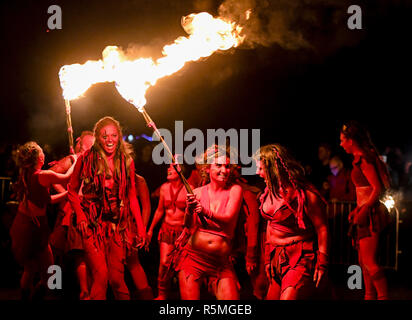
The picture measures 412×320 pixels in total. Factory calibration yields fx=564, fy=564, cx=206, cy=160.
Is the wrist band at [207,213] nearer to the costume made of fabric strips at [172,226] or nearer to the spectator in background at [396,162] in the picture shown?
the costume made of fabric strips at [172,226]

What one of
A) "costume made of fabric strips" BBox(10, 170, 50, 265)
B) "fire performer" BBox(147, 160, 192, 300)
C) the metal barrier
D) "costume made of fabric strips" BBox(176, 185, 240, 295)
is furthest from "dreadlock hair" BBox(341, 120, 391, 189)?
"costume made of fabric strips" BBox(10, 170, 50, 265)

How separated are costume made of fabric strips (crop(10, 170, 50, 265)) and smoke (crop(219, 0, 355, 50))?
3150 mm

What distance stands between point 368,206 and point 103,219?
2963mm

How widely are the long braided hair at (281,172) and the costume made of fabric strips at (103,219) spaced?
158cm

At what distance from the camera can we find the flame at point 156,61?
255 inches

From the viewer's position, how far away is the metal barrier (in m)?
9.02

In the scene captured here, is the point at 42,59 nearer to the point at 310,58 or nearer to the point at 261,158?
the point at 310,58

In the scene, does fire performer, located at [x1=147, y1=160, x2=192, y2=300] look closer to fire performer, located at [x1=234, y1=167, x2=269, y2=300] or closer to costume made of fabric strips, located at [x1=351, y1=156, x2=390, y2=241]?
fire performer, located at [x1=234, y1=167, x2=269, y2=300]

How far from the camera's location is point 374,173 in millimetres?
6355

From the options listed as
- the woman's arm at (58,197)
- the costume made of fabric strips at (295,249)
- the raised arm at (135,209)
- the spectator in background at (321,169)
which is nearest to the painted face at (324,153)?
the spectator in background at (321,169)

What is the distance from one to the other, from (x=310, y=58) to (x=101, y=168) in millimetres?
6123

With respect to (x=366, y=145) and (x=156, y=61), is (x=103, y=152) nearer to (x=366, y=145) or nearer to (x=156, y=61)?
(x=156, y=61)

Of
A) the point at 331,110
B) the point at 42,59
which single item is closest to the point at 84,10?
the point at 42,59

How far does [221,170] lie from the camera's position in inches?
221
